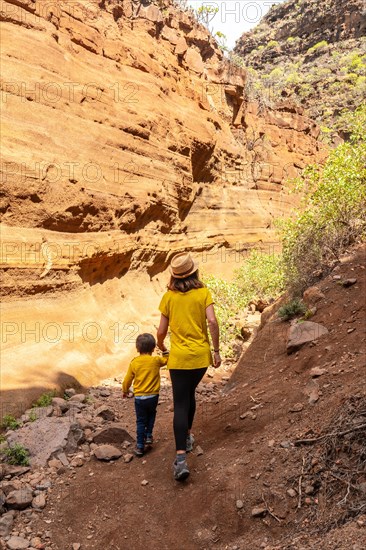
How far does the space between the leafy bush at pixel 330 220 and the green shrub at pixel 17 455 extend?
222 inches

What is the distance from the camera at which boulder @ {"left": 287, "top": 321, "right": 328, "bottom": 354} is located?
6090 millimetres

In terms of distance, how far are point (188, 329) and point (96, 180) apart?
7138 millimetres

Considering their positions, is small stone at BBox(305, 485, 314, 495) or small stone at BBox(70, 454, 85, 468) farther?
small stone at BBox(70, 454, 85, 468)

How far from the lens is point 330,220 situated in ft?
31.1

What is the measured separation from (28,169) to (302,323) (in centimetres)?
565

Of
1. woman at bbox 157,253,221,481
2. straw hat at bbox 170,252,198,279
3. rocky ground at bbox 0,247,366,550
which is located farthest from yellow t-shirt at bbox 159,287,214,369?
rocky ground at bbox 0,247,366,550

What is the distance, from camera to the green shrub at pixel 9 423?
5.65 meters

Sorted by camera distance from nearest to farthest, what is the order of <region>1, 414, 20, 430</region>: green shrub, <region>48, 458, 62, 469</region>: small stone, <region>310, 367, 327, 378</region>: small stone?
<region>48, 458, 62, 469</region>: small stone
<region>310, 367, 327, 378</region>: small stone
<region>1, 414, 20, 430</region>: green shrub

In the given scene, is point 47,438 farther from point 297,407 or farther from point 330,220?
point 330,220

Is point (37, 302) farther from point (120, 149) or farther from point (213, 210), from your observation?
point (213, 210)

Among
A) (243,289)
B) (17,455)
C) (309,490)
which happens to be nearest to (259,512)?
(309,490)

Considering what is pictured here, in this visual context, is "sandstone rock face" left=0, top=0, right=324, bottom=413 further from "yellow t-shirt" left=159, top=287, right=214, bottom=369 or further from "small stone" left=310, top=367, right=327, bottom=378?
"small stone" left=310, top=367, right=327, bottom=378

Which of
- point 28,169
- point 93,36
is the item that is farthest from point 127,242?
point 93,36

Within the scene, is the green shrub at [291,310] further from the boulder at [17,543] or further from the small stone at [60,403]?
the boulder at [17,543]
